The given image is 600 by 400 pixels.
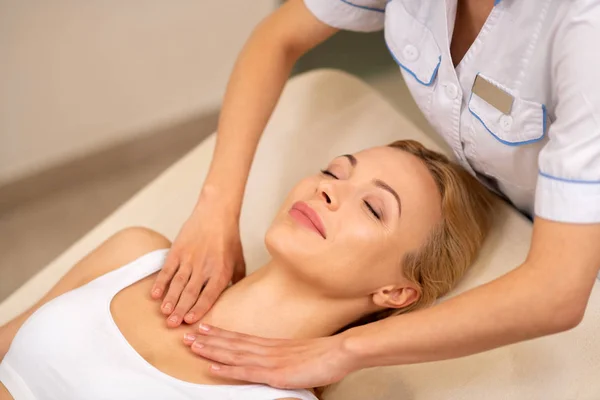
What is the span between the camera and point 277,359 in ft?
3.60

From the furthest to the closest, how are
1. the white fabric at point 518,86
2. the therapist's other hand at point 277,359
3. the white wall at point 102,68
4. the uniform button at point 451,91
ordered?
1. the white wall at point 102,68
2. the uniform button at point 451,91
3. the therapist's other hand at point 277,359
4. the white fabric at point 518,86

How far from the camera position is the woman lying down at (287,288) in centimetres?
115

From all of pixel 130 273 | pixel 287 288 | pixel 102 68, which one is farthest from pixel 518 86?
pixel 102 68

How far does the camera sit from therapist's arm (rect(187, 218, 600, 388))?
959 millimetres

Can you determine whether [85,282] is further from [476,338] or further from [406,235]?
[476,338]

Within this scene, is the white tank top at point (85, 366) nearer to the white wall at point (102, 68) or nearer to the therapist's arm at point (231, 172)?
the therapist's arm at point (231, 172)

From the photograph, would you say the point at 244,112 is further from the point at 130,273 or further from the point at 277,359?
the point at 277,359

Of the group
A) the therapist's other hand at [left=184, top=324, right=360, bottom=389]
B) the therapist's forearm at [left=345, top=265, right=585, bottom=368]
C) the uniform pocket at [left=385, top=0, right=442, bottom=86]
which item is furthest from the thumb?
the uniform pocket at [left=385, top=0, right=442, bottom=86]

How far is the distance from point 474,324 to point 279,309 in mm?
381

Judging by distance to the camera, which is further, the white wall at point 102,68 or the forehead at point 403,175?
the white wall at point 102,68

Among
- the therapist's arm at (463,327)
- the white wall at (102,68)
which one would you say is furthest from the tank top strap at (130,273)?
the white wall at (102,68)

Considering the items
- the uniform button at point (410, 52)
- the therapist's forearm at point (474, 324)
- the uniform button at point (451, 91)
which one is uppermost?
the uniform button at point (410, 52)

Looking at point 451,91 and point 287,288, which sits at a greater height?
point 451,91

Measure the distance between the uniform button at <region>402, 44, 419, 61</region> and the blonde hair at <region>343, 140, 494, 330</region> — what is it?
0.64 feet
